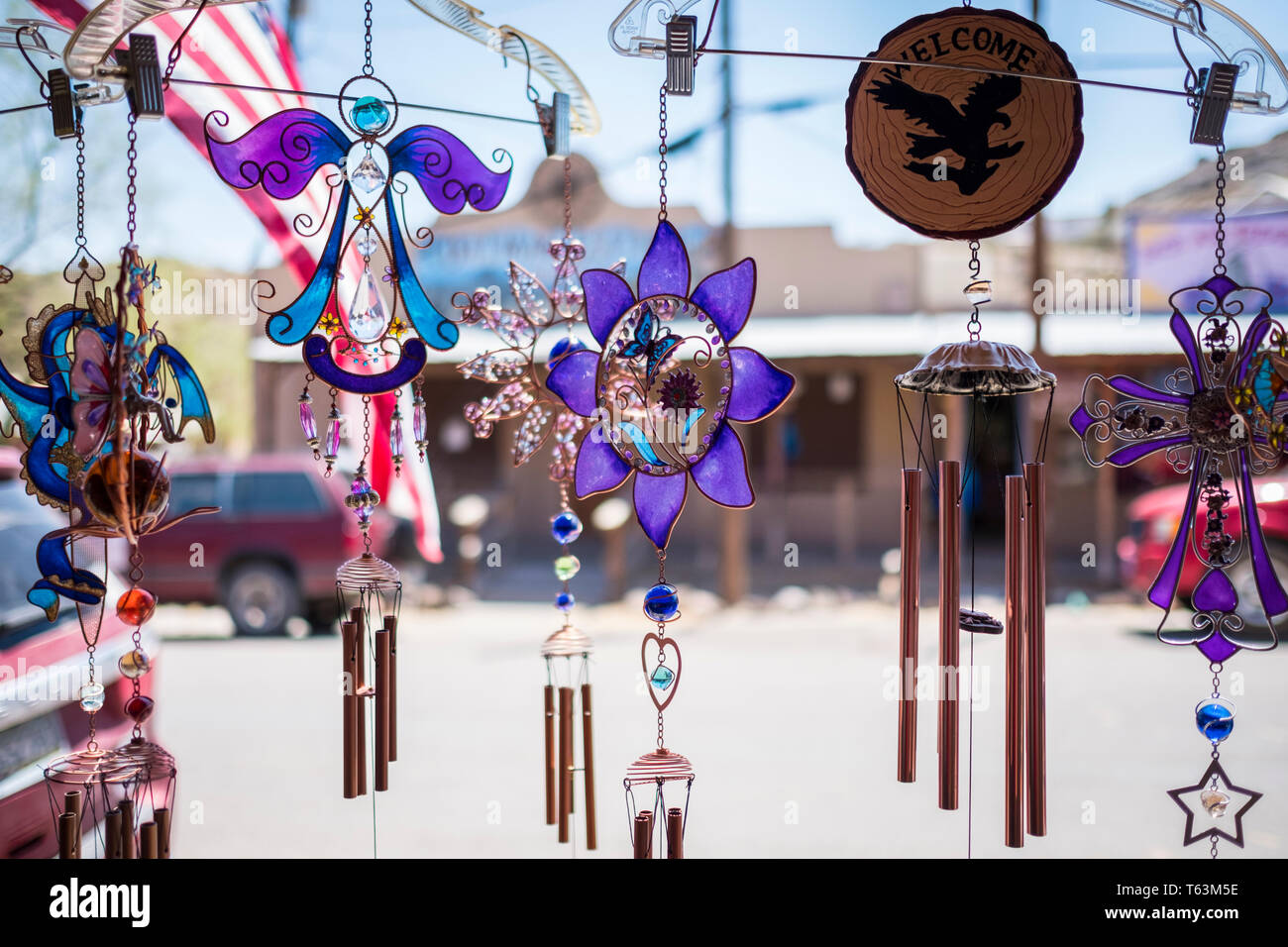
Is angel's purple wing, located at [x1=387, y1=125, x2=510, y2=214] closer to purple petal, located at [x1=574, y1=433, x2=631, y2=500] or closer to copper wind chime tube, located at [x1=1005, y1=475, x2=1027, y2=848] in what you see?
purple petal, located at [x1=574, y1=433, x2=631, y2=500]

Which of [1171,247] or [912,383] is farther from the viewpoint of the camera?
[1171,247]

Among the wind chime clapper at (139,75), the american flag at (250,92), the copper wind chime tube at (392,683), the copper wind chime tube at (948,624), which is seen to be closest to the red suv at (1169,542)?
the copper wind chime tube at (948,624)

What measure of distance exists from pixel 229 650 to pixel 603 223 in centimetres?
507

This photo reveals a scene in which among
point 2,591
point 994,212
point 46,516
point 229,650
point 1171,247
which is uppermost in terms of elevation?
point 1171,247

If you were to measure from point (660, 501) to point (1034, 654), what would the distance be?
0.78 m

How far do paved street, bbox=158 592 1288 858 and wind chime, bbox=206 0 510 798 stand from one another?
1051mm

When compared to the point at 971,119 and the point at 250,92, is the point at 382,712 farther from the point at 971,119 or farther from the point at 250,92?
the point at 971,119

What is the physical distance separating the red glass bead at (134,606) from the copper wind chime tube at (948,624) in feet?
5.24

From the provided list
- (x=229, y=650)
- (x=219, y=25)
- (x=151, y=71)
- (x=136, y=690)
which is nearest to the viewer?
(x=151, y=71)

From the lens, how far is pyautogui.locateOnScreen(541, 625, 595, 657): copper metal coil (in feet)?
6.94

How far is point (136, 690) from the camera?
2.10 metres

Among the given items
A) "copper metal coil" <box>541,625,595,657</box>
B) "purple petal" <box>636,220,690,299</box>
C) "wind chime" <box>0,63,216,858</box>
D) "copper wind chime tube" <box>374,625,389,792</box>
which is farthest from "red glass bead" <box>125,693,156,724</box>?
"purple petal" <box>636,220,690,299</box>
